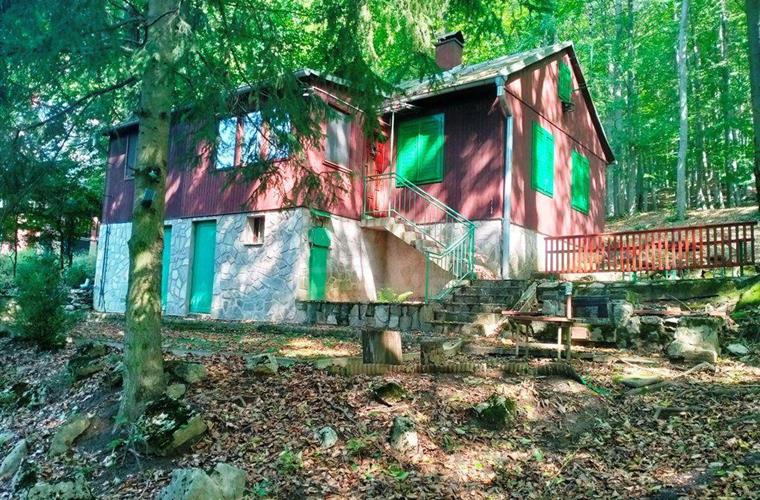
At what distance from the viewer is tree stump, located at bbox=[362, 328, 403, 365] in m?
5.18

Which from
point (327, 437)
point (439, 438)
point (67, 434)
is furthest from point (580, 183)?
point (67, 434)

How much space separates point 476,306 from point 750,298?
13.4 ft

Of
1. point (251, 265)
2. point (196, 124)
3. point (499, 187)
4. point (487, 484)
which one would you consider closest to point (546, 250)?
point (499, 187)

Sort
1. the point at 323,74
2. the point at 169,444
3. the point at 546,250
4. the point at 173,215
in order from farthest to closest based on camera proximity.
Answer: the point at 173,215, the point at 546,250, the point at 323,74, the point at 169,444

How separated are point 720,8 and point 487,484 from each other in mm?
28196

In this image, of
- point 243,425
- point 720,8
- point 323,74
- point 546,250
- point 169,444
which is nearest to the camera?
point 169,444

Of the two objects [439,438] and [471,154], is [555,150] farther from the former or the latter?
[439,438]

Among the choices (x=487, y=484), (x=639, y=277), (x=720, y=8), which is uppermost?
(x=720, y=8)

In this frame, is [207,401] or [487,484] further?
[207,401]

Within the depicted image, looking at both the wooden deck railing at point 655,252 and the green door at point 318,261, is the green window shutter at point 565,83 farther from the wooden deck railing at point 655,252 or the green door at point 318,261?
the green door at point 318,261

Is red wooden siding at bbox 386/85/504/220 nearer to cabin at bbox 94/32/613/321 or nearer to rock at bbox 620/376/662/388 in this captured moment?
cabin at bbox 94/32/613/321

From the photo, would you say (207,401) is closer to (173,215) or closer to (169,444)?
(169,444)

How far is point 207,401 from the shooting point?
174 inches

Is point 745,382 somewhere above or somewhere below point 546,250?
below
